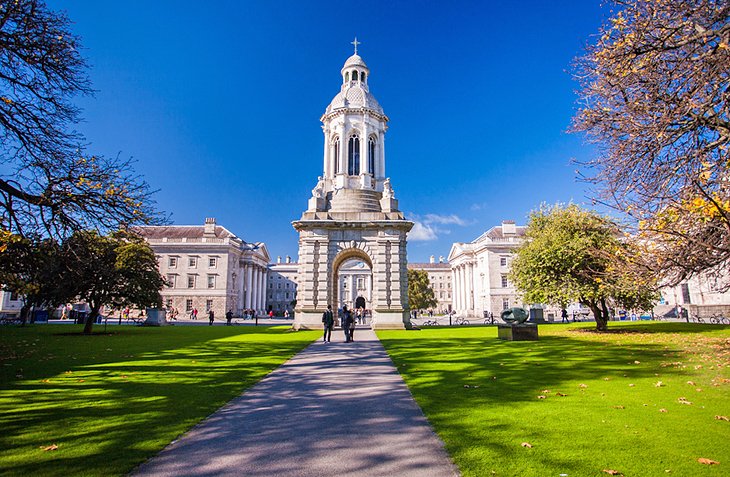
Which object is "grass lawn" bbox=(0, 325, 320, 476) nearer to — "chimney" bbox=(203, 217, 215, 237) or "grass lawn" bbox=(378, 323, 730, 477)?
"grass lawn" bbox=(378, 323, 730, 477)

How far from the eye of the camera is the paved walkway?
4.80m

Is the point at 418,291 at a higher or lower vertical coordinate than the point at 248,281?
lower

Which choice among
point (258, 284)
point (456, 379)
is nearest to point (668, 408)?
point (456, 379)

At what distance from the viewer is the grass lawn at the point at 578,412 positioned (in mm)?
Answer: 4906

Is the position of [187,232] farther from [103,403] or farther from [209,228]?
[103,403]

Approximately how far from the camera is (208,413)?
7074mm

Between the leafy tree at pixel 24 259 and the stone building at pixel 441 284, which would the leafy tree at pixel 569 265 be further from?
the stone building at pixel 441 284

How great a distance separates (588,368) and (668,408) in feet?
15.4

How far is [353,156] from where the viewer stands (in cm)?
3778

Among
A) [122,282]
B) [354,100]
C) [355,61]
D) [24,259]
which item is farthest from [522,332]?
[355,61]

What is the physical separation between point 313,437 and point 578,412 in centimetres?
436

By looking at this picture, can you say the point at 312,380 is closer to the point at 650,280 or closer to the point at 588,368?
the point at 588,368

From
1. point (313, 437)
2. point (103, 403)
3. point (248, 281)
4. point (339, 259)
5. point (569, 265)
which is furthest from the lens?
point (248, 281)

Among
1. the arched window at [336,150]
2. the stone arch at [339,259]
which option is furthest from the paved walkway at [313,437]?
the arched window at [336,150]
